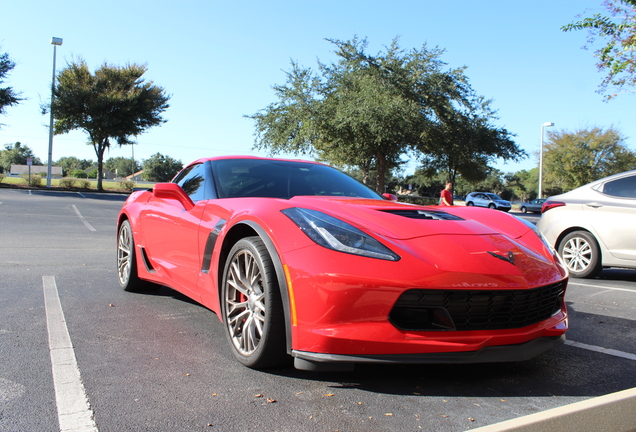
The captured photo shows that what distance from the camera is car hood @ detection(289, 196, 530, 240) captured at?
2.78 metres

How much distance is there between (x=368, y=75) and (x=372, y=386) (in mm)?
25377

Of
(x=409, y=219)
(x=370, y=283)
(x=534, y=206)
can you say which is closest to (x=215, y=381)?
(x=370, y=283)

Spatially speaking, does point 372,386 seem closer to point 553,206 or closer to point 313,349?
point 313,349

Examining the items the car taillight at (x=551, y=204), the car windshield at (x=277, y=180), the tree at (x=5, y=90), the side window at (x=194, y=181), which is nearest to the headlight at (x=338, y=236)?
the car windshield at (x=277, y=180)

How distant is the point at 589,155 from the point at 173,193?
50413 mm

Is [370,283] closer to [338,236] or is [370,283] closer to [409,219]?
[338,236]

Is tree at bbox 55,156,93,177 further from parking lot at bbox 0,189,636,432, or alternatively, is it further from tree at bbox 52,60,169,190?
parking lot at bbox 0,189,636,432

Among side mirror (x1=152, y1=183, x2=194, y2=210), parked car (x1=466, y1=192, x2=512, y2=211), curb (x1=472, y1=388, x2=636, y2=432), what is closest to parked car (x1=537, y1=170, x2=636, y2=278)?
curb (x1=472, y1=388, x2=636, y2=432)

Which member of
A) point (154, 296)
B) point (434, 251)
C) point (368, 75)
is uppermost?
point (368, 75)

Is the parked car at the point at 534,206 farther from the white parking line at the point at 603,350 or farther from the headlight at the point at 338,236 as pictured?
the headlight at the point at 338,236

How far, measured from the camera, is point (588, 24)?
13672 millimetres

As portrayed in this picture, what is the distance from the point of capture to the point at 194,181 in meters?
4.21

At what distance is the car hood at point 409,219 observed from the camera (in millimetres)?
2779

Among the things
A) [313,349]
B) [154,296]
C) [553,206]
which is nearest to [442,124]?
[553,206]
